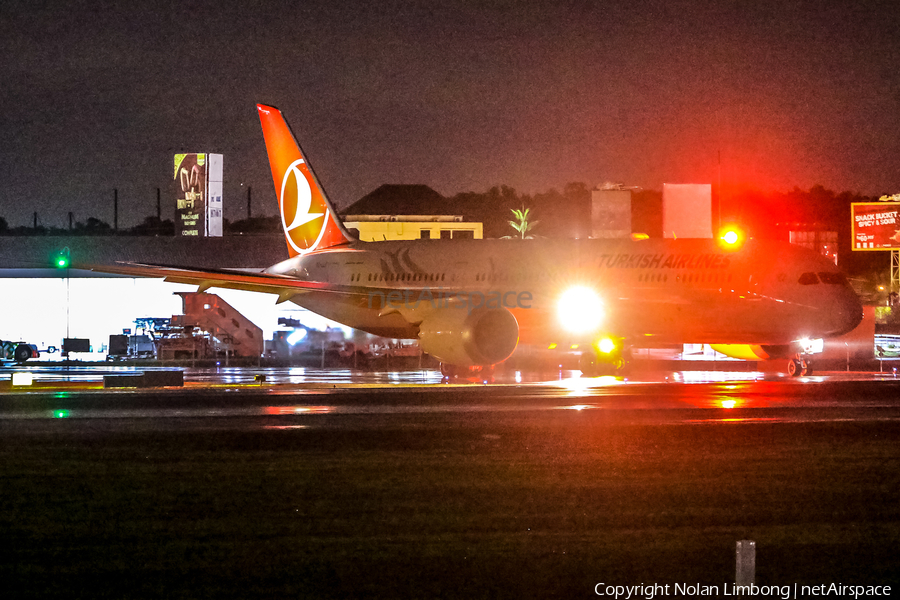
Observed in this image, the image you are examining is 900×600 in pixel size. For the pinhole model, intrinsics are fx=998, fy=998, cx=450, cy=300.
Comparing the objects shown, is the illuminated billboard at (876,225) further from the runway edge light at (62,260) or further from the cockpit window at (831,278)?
the runway edge light at (62,260)

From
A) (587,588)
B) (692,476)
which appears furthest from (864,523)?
(587,588)

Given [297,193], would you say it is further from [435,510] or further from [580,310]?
[435,510]

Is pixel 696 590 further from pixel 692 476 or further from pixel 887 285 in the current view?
pixel 887 285

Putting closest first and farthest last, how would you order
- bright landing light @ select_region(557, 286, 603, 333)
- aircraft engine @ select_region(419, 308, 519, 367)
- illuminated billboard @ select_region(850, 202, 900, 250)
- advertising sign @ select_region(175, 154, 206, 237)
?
aircraft engine @ select_region(419, 308, 519, 367) < bright landing light @ select_region(557, 286, 603, 333) < illuminated billboard @ select_region(850, 202, 900, 250) < advertising sign @ select_region(175, 154, 206, 237)

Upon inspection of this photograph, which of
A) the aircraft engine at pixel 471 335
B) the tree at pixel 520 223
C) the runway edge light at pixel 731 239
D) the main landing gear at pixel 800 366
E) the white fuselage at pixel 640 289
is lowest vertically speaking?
the main landing gear at pixel 800 366

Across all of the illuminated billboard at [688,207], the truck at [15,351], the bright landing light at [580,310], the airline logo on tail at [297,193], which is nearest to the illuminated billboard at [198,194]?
the illuminated billboard at [688,207]

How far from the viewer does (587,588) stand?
7.19 meters

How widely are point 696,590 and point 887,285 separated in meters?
118

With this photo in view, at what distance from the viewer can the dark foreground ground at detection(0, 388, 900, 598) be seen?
297 inches

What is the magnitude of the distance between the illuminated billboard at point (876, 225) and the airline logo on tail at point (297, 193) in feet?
197

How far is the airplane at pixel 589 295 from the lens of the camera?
25.1 metres

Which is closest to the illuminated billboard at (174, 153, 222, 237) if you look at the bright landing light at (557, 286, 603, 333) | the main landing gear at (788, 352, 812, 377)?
the bright landing light at (557, 286, 603, 333)

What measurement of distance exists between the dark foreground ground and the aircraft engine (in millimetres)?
8521

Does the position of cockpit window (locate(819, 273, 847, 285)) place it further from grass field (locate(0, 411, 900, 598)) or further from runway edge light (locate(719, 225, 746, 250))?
grass field (locate(0, 411, 900, 598))
